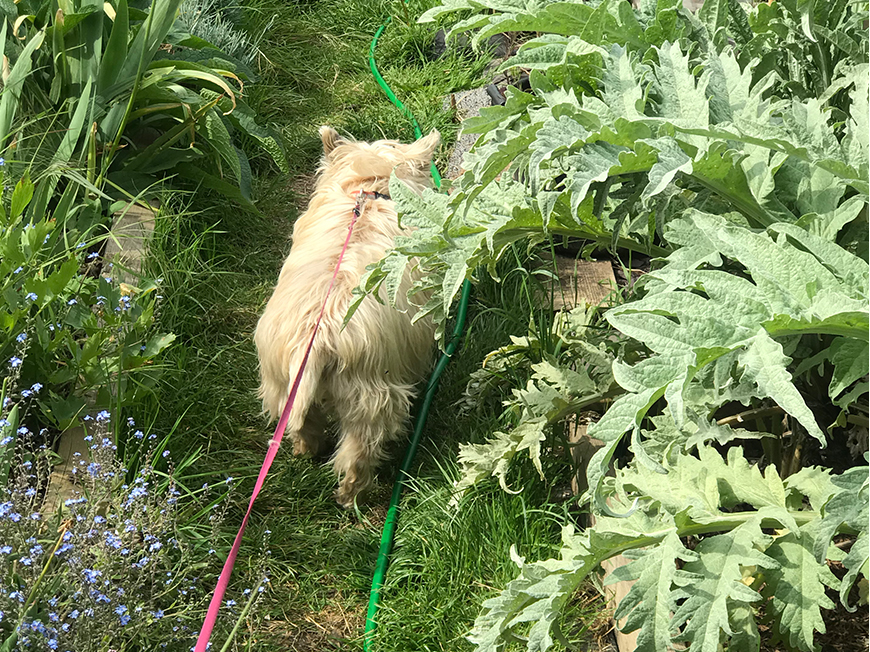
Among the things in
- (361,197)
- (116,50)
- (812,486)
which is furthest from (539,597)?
(116,50)

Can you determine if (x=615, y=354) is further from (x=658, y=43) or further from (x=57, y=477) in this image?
(x=57, y=477)

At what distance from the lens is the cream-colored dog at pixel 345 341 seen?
2633 millimetres

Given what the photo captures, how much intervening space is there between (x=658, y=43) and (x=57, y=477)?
2082 millimetres

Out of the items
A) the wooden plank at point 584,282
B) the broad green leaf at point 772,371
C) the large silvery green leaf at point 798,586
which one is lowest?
the wooden plank at point 584,282

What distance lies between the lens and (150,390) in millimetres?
2809

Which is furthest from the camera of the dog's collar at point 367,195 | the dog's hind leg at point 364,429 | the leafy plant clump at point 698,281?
the dog's collar at point 367,195

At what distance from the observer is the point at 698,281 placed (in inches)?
61.3

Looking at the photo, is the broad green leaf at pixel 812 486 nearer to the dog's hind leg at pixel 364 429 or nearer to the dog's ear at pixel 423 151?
the dog's hind leg at pixel 364 429

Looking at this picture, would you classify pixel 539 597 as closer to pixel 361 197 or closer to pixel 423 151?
pixel 361 197

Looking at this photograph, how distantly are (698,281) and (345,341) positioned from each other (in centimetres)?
129

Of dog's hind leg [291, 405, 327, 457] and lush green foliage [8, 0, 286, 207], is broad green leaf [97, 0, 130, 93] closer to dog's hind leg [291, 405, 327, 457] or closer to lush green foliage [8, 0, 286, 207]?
lush green foliage [8, 0, 286, 207]

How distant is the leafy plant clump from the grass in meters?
0.30

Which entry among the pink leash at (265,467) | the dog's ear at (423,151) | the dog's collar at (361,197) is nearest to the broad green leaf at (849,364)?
the pink leash at (265,467)

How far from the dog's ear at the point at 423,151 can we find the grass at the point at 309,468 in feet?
1.77
